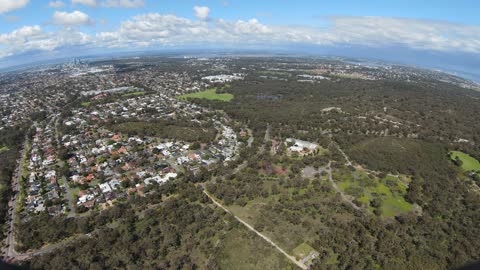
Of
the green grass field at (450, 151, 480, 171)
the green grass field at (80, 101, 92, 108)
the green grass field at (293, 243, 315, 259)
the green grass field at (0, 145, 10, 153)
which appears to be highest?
the green grass field at (80, 101, 92, 108)

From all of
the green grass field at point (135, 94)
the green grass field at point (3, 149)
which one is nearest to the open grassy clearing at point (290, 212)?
the green grass field at point (3, 149)

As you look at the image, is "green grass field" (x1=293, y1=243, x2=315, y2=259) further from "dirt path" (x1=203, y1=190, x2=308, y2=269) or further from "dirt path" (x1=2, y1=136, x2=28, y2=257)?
"dirt path" (x1=2, y1=136, x2=28, y2=257)

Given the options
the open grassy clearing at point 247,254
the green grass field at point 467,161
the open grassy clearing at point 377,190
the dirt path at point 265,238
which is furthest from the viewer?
the green grass field at point 467,161

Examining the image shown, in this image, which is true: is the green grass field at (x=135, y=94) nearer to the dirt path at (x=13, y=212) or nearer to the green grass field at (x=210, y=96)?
the green grass field at (x=210, y=96)

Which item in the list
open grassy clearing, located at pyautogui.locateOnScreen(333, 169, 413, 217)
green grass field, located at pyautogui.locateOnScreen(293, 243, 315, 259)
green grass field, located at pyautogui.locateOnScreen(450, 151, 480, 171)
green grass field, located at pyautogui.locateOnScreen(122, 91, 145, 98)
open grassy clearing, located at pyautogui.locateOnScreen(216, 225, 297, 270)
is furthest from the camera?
green grass field, located at pyautogui.locateOnScreen(122, 91, 145, 98)

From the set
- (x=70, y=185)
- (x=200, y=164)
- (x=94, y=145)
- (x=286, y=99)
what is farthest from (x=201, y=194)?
(x=286, y=99)

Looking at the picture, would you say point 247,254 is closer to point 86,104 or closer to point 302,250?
point 302,250

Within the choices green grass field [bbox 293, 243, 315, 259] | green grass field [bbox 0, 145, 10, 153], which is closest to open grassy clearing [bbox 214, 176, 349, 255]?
green grass field [bbox 293, 243, 315, 259]

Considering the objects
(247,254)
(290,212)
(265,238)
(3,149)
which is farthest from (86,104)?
(247,254)
